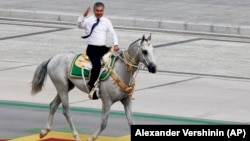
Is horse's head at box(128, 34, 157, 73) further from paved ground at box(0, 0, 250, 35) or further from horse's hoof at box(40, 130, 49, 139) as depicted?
paved ground at box(0, 0, 250, 35)

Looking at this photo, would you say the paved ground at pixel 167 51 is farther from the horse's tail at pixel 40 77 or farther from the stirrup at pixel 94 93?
the stirrup at pixel 94 93

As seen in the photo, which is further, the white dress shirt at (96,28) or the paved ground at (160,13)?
the paved ground at (160,13)

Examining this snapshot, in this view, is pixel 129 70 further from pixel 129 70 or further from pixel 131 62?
pixel 131 62

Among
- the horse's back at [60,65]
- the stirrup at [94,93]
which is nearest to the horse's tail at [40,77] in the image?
the horse's back at [60,65]

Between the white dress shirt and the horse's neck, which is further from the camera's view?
the white dress shirt

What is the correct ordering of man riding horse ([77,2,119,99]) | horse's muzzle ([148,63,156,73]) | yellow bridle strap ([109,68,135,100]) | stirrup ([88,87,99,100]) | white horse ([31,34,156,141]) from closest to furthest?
horse's muzzle ([148,63,156,73]) → white horse ([31,34,156,141]) → yellow bridle strap ([109,68,135,100]) → stirrup ([88,87,99,100]) → man riding horse ([77,2,119,99])

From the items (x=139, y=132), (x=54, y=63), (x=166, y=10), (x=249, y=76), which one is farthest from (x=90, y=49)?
(x=166, y=10)

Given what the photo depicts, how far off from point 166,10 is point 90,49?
1464 centimetres

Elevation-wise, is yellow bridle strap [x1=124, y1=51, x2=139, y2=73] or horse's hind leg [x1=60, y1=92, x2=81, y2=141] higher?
yellow bridle strap [x1=124, y1=51, x2=139, y2=73]

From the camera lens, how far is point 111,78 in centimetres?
1677

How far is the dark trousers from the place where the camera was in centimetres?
1684

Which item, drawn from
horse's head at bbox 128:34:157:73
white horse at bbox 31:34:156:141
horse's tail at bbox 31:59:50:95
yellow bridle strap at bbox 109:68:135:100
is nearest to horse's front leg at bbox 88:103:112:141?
white horse at bbox 31:34:156:141

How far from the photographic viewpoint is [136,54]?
16547 millimetres

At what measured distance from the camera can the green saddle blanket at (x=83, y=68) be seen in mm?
16859
